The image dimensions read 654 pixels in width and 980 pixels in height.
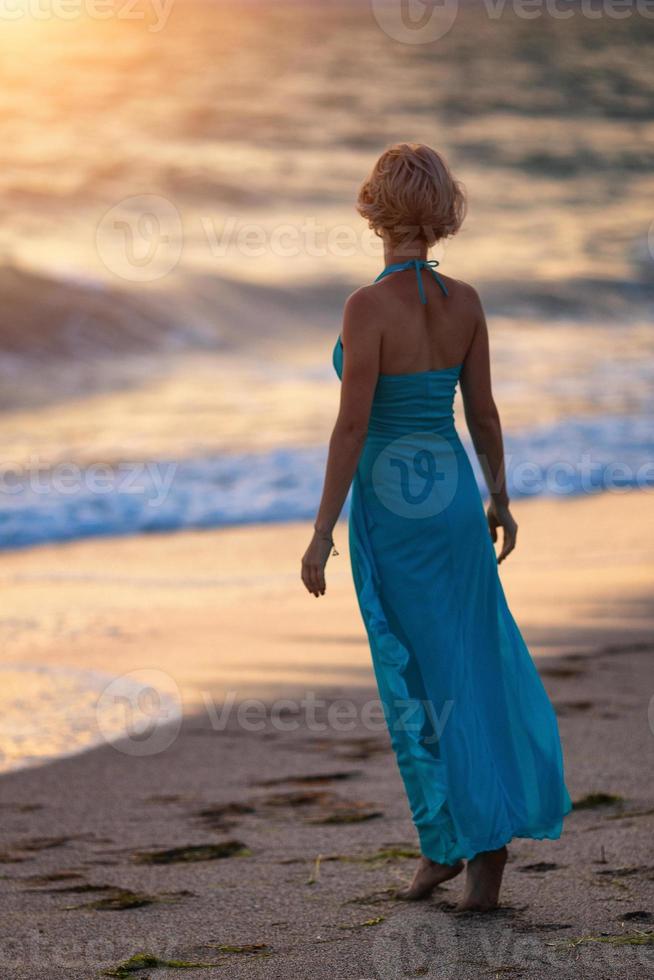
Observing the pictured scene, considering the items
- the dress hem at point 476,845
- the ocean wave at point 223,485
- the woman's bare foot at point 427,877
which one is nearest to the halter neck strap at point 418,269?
the dress hem at point 476,845

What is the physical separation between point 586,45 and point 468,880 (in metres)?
45.6

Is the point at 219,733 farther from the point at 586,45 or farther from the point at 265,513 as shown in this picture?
the point at 586,45

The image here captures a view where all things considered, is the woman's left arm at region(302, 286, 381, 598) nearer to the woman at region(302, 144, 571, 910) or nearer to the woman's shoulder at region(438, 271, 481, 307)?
the woman at region(302, 144, 571, 910)

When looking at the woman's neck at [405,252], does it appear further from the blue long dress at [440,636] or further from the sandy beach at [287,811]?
the sandy beach at [287,811]

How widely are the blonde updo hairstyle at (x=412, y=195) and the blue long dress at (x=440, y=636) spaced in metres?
0.11

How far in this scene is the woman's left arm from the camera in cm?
298

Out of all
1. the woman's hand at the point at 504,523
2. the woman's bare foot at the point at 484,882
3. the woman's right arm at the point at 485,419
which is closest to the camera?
the woman's bare foot at the point at 484,882

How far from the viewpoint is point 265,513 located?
9531 millimetres

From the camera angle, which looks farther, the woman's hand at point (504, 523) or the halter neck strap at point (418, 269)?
the woman's hand at point (504, 523)

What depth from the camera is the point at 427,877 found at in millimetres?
3164

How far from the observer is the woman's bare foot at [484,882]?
3035 millimetres

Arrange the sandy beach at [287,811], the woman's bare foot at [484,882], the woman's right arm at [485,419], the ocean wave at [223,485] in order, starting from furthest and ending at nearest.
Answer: the ocean wave at [223,485], the woman's right arm at [485,419], the woman's bare foot at [484,882], the sandy beach at [287,811]

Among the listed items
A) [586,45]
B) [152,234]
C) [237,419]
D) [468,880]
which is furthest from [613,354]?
[586,45]

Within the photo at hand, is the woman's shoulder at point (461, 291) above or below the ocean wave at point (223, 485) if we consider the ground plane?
below
